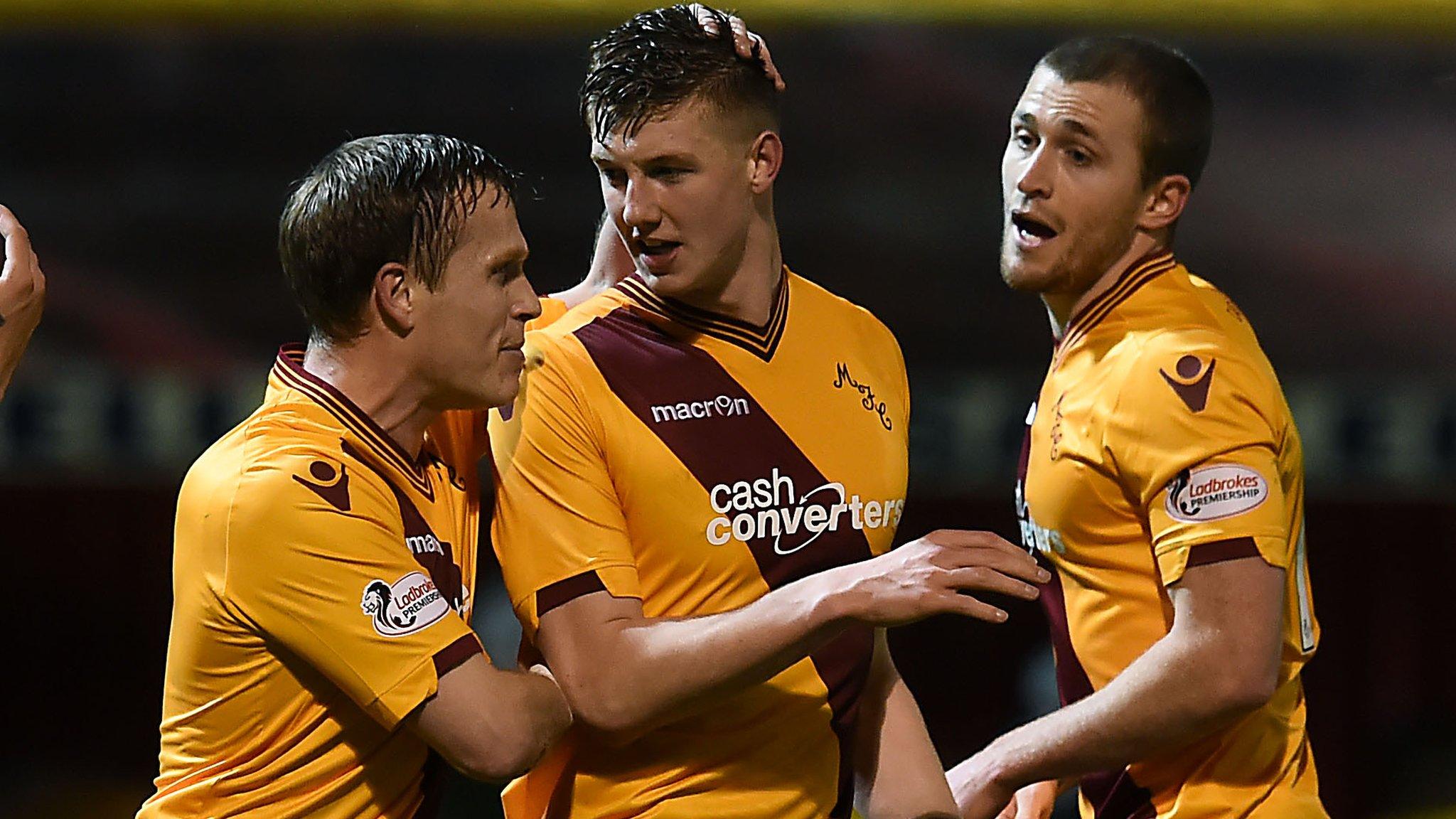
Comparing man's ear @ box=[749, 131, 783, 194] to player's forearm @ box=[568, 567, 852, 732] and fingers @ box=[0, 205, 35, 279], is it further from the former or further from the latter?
fingers @ box=[0, 205, 35, 279]

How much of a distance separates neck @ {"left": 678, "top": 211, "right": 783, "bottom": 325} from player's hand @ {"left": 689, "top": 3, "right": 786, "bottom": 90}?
0.20 meters

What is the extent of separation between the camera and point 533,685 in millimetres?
2082

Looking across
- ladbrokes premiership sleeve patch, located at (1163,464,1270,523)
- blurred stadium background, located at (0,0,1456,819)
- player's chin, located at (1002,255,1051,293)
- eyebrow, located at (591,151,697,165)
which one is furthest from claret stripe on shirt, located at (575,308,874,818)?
blurred stadium background, located at (0,0,1456,819)

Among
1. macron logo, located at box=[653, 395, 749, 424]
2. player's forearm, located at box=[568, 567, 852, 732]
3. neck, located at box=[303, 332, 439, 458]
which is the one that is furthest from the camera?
macron logo, located at box=[653, 395, 749, 424]

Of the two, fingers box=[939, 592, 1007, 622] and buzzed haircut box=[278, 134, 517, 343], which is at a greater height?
buzzed haircut box=[278, 134, 517, 343]

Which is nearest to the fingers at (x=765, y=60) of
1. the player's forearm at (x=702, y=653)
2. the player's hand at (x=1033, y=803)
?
the player's forearm at (x=702, y=653)

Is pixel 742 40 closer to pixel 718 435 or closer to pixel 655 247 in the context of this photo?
pixel 655 247

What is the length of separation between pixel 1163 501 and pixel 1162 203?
55cm

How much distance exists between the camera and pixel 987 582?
6.34 feet

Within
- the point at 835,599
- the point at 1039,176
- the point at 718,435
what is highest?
the point at 1039,176

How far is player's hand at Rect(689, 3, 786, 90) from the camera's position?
2.30 metres

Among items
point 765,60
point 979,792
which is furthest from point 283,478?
point 979,792

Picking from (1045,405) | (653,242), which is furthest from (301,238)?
(1045,405)

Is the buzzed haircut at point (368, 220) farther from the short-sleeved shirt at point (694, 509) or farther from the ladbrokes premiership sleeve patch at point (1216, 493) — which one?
the ladbrokes premiership sleeve patch at point (1216, 493)
